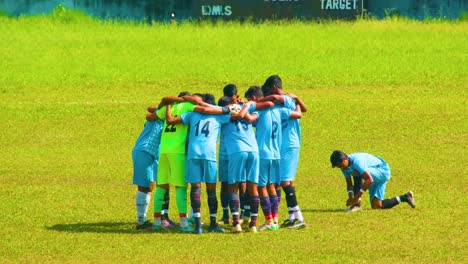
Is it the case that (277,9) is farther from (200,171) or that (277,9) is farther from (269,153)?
(200,171)

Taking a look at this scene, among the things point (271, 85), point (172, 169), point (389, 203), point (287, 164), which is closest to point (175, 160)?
point (172, 169)

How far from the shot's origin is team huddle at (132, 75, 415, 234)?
62.8 feet

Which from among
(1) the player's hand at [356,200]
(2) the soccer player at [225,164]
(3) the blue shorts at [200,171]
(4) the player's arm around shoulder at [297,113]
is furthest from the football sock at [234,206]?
(1) the player's hand at [356,200]

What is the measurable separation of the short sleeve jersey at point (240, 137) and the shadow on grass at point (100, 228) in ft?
5.18

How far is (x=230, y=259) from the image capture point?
691 inches

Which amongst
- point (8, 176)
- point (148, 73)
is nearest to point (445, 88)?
point (148, 73)

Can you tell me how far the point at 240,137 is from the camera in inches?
758

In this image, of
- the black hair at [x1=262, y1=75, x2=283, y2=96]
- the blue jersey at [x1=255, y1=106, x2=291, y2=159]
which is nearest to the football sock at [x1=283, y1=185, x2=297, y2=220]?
the blue jersey at [x1=255, y1=106, x2=291, y2=159]

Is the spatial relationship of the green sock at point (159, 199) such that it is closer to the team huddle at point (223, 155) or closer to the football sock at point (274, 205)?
the team huddle at point (223, 155)

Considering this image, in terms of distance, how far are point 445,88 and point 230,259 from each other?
21.2m

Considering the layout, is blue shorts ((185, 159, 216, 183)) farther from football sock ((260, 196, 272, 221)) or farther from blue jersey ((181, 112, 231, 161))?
football sock ((260, 196, 272, 221))

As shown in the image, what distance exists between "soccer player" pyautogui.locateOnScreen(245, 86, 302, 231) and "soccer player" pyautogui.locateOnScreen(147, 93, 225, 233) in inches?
33.2

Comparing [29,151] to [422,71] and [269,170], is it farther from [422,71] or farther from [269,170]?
[422,71]

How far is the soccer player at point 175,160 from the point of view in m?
19.2
